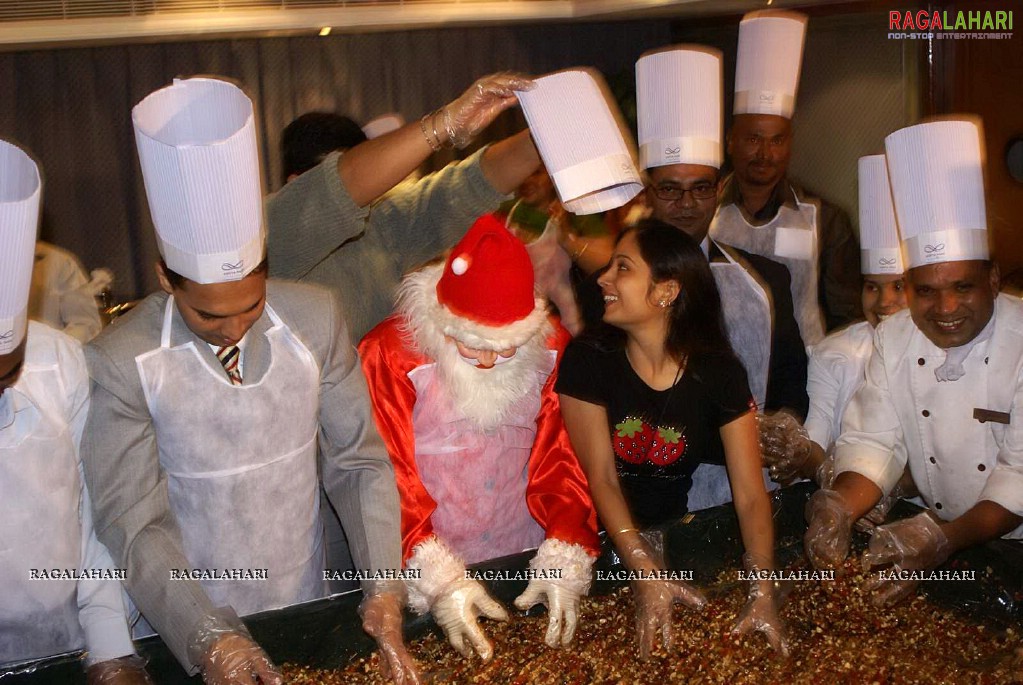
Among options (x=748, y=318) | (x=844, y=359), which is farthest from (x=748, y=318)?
(x=844, y=359)

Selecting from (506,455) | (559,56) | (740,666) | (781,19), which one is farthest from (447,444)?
(559,56)

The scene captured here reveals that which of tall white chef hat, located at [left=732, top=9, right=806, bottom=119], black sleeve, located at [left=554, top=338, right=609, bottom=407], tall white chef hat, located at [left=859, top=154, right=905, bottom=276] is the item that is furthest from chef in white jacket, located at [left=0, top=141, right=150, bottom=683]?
tall white chef hat, located at [left=732, top=9, right=806, bottom=119]

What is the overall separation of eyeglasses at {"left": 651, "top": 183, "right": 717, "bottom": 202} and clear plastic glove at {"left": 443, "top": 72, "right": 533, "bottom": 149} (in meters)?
0.68

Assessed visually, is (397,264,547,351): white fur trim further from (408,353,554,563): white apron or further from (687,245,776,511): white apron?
(687,245,776,511): white apron

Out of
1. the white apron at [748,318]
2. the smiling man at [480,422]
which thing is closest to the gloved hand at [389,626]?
the smiling man at [480,422]

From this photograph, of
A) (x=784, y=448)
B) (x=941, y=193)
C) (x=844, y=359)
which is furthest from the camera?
(x=844, y=359)

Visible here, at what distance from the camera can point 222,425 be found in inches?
70.0

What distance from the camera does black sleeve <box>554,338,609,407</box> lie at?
6.96ft

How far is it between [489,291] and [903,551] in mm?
911

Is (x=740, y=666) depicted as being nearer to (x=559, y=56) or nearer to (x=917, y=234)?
(x=917, y=234)

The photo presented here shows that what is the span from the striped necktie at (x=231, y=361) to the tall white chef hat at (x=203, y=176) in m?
0.19

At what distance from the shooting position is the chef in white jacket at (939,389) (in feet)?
6.56

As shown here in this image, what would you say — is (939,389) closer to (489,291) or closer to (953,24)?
(489,291)

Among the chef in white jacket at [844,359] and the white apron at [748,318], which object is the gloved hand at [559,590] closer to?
the chef in white jacket at [844,359]
